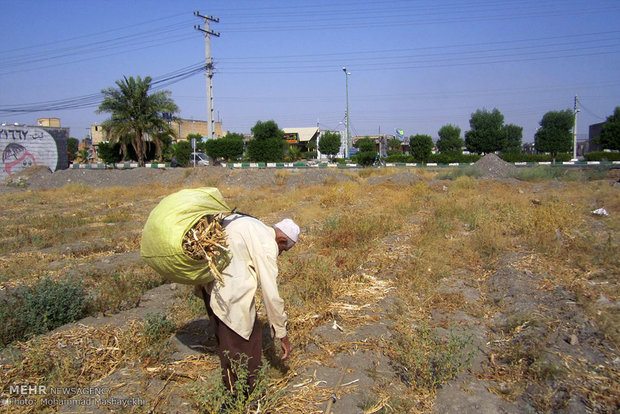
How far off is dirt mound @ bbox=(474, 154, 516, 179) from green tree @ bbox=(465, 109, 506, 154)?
25.7m

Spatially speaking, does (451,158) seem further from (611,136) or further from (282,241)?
(282,241)

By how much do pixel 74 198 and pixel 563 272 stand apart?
1942 cm

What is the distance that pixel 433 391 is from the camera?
133 inches

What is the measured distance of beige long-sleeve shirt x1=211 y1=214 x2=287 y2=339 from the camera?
2.75 metres

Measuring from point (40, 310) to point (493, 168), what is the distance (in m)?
24.2

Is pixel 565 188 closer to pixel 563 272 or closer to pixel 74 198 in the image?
pixel 563 272

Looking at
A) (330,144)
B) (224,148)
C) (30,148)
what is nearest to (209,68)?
(224,148)

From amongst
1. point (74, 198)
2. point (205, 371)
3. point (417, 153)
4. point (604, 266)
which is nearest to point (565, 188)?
point (604, 266)

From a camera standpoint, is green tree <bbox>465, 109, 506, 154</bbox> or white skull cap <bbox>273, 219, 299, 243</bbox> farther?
green tree <bbox>465, 109, 506, 154</bbox>

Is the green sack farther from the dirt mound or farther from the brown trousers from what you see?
the dirt mound

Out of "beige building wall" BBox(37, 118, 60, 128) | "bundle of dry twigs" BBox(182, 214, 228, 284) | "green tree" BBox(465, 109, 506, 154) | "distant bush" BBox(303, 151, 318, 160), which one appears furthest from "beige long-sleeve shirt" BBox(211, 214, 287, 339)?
"beige building wall" BBox(37, 118, 60, 128)

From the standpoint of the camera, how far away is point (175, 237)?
245cm

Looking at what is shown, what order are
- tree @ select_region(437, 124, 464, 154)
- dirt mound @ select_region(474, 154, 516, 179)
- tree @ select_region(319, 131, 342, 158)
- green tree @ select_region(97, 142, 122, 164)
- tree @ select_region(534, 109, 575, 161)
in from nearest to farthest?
dirt mound @ select_region(474, 154, 516, 179), green tree @ select_region(97, 142, 122, 164), tree @ select_region(534, 109, 575, 161), tree @ select_region(437, 124, 464, 154), tree @ select_region(319, 131, 342, 158)

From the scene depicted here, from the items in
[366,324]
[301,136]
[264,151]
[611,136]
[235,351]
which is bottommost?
[366,324]
